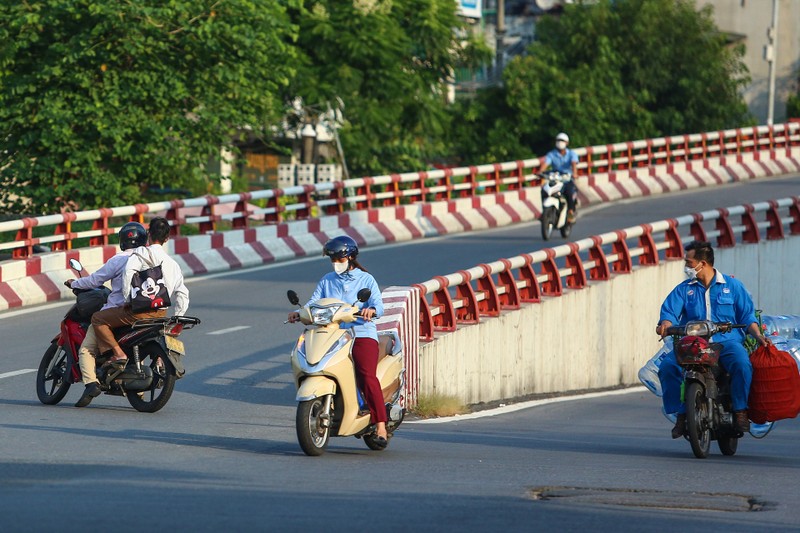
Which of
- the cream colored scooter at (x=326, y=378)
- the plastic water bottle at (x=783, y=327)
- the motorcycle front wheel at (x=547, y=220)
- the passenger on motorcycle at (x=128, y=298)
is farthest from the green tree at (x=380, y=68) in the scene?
the cream colored scooter at (x=326, y=378)

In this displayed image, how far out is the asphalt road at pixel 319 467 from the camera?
7.84m

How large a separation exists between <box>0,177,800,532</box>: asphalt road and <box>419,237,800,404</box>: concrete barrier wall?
766mm

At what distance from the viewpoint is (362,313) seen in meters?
10.4

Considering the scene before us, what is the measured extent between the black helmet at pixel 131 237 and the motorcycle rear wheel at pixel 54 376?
1.05 m

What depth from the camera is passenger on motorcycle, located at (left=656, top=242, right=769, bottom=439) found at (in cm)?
1138

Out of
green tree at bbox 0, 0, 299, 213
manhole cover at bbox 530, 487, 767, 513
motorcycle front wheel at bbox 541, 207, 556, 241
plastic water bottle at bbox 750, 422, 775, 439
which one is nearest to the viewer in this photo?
manhole cover at bbox 530, 487, 767, 513

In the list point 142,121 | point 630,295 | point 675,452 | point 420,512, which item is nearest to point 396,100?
point 142,121

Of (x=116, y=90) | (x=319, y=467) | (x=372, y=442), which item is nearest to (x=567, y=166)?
(x=116, y=90)

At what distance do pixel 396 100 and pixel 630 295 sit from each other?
20.6 m

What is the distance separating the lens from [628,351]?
21344 mm

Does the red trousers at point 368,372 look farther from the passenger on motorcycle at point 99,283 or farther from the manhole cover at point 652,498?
the passenger on motorcycle at point 99,283

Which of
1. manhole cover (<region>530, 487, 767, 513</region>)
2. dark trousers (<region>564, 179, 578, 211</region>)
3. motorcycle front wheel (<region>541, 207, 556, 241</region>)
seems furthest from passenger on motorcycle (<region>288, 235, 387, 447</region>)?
dark trousers (<region>564, 179, 578, 211</region>)

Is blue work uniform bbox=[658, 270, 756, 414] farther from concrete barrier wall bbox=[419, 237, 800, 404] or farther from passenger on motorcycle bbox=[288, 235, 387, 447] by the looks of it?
concrete barrier wall bbox=[419, 237, 800, 404]

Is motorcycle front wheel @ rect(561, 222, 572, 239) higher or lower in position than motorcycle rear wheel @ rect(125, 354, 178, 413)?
higher
